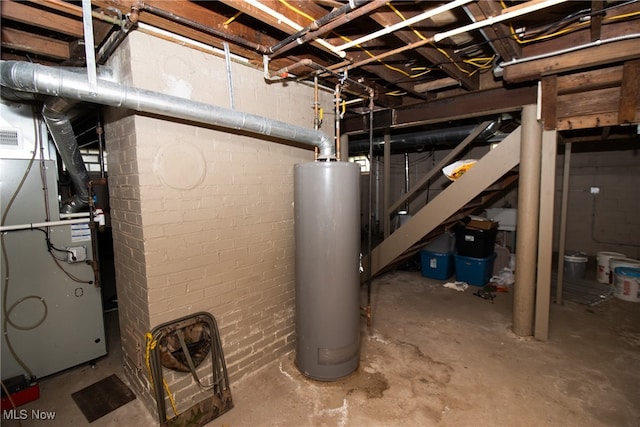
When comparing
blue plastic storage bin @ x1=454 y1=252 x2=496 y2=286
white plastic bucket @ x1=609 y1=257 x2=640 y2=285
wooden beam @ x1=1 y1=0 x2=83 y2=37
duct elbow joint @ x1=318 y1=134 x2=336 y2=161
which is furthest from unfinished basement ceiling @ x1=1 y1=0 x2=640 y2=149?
white plastic bucket @ x1=609 y1=257 x2=640 y2=285

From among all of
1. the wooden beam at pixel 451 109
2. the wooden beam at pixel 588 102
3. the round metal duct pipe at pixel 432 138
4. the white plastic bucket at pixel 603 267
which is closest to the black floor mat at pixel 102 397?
the wooden beam at pixel 451 109

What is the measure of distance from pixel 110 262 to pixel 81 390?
3465 millimetres

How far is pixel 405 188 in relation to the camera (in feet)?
23.1

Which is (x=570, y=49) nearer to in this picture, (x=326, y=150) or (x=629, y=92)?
(x=629, y=92)

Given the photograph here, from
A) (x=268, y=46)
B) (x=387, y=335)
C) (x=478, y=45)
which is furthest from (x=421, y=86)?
(x=387, y=335)

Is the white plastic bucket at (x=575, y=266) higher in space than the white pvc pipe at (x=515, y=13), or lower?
lower

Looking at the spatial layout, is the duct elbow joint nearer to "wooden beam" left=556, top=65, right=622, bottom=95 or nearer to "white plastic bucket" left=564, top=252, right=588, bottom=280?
"wooden beam" left=556, top=65, right=622, bottom=95

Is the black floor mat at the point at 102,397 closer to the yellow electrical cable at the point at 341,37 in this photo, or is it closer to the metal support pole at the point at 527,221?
the yellow electrical cable at the point at 341,37

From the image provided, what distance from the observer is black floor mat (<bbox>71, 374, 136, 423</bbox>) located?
75.5 inches

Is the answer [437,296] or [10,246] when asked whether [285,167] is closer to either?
[10,246]

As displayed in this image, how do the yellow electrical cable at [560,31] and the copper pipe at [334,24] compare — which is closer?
the copper pipe at [334,24]

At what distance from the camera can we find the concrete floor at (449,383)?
72.4 inches

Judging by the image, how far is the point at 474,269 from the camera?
411 centimetres

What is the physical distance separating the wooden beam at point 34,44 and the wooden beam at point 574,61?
3.17 meters
